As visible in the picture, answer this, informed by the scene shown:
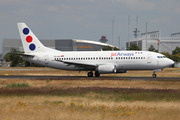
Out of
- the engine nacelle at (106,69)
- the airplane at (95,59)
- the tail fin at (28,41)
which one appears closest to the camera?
the engine nacelle at (106,69)

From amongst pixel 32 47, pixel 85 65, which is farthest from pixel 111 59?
pixel 32 47

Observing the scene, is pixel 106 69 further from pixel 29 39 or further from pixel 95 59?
pixel 29 39

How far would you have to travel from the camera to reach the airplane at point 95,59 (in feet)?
130

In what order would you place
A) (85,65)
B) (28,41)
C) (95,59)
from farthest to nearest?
(28,41) < (95,59) < (85,65)

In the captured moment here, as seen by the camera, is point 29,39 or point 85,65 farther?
point 29,39

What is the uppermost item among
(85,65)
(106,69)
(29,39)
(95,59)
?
(29,39)

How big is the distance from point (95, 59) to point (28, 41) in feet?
39.6

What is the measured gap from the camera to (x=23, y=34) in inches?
1747

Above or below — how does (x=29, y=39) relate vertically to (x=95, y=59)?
above

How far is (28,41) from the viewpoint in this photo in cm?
4425

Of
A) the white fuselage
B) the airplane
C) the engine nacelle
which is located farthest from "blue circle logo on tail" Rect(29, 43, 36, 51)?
the engine nacelle

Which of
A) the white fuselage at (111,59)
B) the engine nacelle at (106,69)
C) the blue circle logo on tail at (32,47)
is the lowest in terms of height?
the engine nacelle at (106,69)

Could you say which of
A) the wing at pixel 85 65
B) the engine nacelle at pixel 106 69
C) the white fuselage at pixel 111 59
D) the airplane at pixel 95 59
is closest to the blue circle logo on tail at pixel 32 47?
the airplane at pixel 95 59

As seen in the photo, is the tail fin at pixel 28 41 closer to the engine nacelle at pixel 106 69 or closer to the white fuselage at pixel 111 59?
the white fuselage at pixel 111 59
